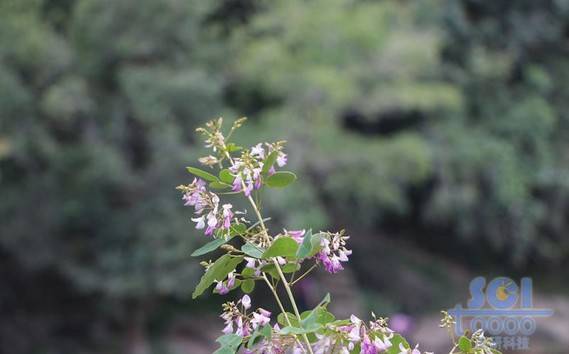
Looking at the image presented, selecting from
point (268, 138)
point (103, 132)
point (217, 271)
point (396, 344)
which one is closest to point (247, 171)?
point (217, 271)

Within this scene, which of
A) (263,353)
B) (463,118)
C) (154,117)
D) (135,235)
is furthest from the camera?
(463,118)

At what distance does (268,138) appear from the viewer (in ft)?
17.3

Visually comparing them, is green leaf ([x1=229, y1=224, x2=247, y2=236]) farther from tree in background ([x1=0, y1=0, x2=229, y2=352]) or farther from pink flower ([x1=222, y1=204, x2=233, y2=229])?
tree in background ([x1=0, y1=0, x2=229, y2=352])

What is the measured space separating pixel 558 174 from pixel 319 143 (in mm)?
2460

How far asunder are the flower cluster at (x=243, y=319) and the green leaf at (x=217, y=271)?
3 centimetres

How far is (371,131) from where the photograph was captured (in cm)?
701

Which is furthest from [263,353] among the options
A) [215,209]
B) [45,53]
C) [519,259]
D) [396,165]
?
[519,259]

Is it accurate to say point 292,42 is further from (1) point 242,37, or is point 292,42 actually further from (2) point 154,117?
(2) point 154,117

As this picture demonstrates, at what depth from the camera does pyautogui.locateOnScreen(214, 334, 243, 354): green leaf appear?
902mm

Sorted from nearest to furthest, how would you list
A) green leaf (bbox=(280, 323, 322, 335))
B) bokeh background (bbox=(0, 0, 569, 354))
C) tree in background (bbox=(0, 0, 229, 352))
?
1. green leaf (bbox=(280, 323, 322, 335))
2. tree in background (bbox=(0, 0, 229, 352))
3. bokeh background (bbox=(0, 0, 569, 354))

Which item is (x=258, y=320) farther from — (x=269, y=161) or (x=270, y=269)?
(x=269, y=161)

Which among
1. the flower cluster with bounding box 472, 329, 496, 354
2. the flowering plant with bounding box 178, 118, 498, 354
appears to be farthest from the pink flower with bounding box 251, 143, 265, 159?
the flower cluster with bounding box 472, 329, 496, 354

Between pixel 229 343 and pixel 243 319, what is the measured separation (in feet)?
0.12

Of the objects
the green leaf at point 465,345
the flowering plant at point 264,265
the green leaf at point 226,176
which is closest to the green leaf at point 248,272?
the flowering plant at point 264,265
